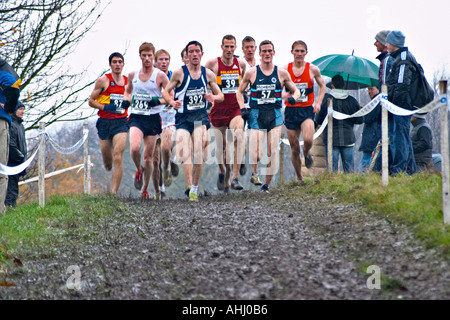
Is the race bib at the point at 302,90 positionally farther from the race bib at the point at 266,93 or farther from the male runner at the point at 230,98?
the male runner at the point at 230,98

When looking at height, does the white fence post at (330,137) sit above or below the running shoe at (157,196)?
above

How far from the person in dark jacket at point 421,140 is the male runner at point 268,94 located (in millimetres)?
2159

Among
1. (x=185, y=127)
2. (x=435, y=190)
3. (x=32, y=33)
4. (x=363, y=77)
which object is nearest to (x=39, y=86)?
(x=32, y=33)

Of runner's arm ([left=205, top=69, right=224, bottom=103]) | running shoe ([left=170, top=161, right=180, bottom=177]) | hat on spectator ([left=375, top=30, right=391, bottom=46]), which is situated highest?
hat on spectator ([left=375, top=30, right=391, bottom=46])

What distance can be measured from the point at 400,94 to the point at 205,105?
341 centimetres

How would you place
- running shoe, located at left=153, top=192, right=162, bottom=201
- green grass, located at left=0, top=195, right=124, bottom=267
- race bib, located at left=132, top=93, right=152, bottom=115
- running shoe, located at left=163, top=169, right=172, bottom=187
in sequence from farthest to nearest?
running shoe, located at left=163, top=169, right=172, bottom=187
running shoe, located at left=153, top=192, right=162, bottom=201
race bib, located at left=132, top=93, right=152, bottom=115
green grass, located at left=0, top=195, right=124, bottom=267

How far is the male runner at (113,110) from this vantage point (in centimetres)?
1162

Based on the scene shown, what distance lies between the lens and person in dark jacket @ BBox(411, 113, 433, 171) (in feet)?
35.8

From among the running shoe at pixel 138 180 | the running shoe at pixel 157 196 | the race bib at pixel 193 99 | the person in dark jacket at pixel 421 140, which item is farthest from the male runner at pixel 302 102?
the running shoe at pixel 138 180

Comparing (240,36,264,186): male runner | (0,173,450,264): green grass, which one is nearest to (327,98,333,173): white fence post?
(0,173,450,264): green grass

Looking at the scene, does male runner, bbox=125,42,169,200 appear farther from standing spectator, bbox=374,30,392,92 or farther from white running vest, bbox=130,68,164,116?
standing spectator, bbox=374,30,392,92

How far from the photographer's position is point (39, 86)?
14906 mm

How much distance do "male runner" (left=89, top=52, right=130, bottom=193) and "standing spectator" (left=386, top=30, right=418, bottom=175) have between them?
470cm

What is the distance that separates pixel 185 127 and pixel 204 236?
4.09m
